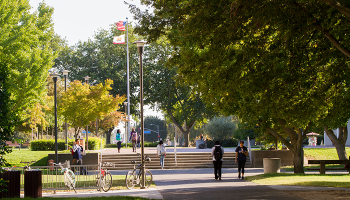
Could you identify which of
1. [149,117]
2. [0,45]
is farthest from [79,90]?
[149,117]

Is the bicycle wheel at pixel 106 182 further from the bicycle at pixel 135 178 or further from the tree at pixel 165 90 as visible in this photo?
the tree at pixel 165 90

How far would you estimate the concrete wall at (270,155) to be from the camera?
26391 millimetres

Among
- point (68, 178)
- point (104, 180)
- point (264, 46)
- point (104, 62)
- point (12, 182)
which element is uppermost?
point (104, 62)

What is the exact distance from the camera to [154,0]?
13914mm

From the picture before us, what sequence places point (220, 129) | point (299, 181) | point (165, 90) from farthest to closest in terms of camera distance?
point (220, 129) < point (165, 90) < point (299, 181)

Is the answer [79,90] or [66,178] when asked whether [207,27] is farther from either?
[79,90]

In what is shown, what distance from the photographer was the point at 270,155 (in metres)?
26.5

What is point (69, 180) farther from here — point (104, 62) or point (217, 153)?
point (104, 62)

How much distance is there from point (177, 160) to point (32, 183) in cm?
1586

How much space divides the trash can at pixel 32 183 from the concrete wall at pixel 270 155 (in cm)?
1758

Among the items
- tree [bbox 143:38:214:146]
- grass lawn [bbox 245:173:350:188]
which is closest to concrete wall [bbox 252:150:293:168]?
grass lawn [bbox 245:173:350:188]

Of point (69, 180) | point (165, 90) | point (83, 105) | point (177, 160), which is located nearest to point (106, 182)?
point (69, 180)

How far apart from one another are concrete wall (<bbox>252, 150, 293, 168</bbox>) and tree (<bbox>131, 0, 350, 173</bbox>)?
11.2 meters

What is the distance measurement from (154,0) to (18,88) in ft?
44.0
